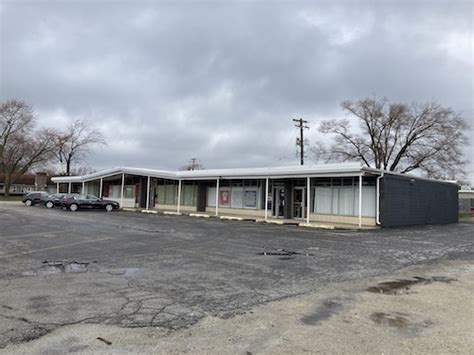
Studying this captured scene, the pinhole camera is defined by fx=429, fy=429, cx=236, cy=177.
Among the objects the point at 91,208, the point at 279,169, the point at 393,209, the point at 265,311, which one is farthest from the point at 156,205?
the point at 265,311

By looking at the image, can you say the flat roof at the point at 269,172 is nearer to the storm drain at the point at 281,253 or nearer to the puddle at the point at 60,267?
the storm drain at the point at 281,253

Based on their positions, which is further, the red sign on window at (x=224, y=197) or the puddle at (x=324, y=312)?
the red sign on window at (x=224, y=197)

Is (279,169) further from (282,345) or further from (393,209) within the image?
(282,345)

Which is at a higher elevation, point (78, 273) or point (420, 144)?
point (420, 144)

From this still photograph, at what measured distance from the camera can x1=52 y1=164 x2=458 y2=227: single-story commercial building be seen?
24.2m

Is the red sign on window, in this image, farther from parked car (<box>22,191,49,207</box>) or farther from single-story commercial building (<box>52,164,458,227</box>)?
parked car (<box>22,191,49,207</box>)

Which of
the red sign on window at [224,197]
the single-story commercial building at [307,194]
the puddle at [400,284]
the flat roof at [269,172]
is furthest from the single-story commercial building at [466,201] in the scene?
the puddle at [400,284]

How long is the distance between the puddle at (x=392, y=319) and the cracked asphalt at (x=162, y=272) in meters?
1.58

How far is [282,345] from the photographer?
15.8 ft

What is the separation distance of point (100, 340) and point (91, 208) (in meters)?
31.6

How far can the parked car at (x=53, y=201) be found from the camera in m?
36.2

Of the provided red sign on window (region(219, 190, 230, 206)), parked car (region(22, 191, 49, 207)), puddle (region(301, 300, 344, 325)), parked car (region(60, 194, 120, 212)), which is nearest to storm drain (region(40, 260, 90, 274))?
puddle (region(301, 300, 344, 325))

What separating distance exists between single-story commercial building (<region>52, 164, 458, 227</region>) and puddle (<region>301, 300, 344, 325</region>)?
1592 cm

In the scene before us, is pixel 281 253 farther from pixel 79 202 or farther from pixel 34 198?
pixel 34 198
